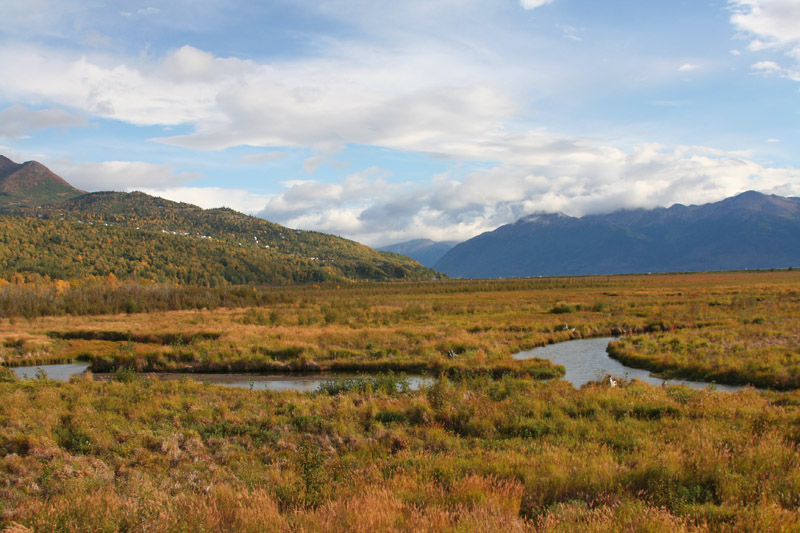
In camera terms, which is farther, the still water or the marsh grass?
the still water

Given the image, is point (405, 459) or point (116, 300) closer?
point (405, 459)

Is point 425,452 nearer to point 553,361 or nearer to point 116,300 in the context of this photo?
point 553,361

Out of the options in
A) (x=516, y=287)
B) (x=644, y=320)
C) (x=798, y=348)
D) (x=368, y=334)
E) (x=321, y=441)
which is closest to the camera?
(x=321, y=441)

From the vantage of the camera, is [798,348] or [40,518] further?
[798,348]

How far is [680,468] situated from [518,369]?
52.2ft

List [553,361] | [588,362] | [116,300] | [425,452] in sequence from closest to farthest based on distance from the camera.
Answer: [425,452] < [588,362] < [553,361] < [116,300]

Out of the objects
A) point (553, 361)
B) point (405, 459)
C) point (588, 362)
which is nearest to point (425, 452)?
point (405, 459)

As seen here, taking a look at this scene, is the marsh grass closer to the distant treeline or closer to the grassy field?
the grassy field

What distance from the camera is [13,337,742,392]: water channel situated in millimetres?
23562

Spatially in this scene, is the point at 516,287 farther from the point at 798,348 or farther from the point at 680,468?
the point at 680,468

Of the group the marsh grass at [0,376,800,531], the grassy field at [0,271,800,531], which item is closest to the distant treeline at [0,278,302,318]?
the grassy field at [0,271,800,531]

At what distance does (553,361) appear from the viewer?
94.8ft

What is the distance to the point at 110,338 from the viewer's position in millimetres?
44500

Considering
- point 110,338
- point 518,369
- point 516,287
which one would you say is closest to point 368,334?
point 518,369
